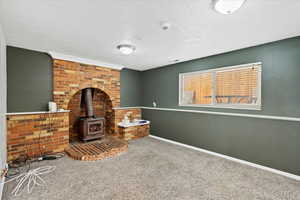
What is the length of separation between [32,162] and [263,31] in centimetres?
488

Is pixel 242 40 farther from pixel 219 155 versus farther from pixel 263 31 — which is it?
pixel 219 155

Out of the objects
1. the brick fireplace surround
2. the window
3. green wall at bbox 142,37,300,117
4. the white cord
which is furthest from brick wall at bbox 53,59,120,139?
green wall at bbox 142,37,300,117

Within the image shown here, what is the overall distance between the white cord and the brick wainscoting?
26.3 inches

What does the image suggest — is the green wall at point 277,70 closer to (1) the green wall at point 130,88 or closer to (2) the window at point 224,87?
(2) the window at point 224,87

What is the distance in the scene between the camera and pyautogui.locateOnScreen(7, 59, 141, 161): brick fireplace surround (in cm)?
274

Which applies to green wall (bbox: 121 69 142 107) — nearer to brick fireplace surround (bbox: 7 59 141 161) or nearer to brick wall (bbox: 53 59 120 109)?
brick fireplace surround (bbox: 7 59 141 161)

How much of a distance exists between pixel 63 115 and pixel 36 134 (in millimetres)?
637

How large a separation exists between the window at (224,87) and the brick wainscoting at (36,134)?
10.8ft

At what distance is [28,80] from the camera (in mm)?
2926

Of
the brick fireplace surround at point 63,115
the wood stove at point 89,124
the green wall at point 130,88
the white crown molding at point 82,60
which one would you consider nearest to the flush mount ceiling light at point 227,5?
the white crown molding at point 82,60

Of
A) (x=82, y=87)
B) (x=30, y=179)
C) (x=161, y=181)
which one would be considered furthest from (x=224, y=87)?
(x=30, y=179)

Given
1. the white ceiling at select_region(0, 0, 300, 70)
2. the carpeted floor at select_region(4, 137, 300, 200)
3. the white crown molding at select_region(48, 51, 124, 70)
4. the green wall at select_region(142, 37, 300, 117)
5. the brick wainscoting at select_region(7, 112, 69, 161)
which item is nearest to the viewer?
the white ceiling at select_region(0, 0, 300, 70)

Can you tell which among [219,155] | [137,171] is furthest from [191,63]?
[137,171]

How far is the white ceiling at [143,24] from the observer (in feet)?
4.98
